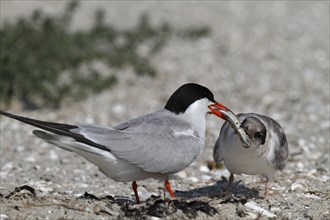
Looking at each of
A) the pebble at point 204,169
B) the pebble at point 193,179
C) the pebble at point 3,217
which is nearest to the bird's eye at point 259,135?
the pebble at point 193,179

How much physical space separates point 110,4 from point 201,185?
10.0 m

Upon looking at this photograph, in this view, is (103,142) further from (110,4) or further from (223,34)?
(110,4)

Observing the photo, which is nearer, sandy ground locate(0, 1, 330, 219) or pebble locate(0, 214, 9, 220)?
pebble locate(0, 214, 9, 220)

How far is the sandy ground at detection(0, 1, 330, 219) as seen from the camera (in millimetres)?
4441

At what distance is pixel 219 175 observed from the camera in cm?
614

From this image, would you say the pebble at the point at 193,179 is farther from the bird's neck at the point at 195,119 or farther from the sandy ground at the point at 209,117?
the bird's neck at the point at 195,119

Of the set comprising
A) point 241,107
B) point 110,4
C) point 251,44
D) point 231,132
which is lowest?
point 231,132

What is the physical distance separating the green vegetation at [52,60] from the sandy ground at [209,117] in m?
0.25

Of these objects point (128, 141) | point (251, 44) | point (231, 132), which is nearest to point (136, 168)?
point (128, 141)

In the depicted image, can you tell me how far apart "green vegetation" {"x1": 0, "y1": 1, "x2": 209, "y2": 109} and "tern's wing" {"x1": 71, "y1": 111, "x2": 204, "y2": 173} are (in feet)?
14.3

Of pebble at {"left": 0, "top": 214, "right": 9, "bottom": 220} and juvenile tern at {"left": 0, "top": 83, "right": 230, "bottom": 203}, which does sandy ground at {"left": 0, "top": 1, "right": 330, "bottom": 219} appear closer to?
pebble at {"left": 0, "top": 214, "right": 9, "bottom": 220}

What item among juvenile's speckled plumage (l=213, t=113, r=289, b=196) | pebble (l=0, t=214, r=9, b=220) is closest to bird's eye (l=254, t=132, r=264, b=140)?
juvenile's speckled plumage (l=213, t=113, r=289, b=196)

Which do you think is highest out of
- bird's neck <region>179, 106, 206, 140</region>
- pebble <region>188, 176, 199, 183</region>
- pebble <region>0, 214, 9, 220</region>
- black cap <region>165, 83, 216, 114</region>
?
black cap <region>165, 83, 216, 114</region>

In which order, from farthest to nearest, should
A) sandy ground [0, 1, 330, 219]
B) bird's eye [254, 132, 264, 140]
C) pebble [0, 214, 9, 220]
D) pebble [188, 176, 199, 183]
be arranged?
pebble [188, 176, 199, 183], bird's eye [254, 132, 264, 140], sandy ground [0, 1, 330, 219], pebble [0, 214, 9, 220]
